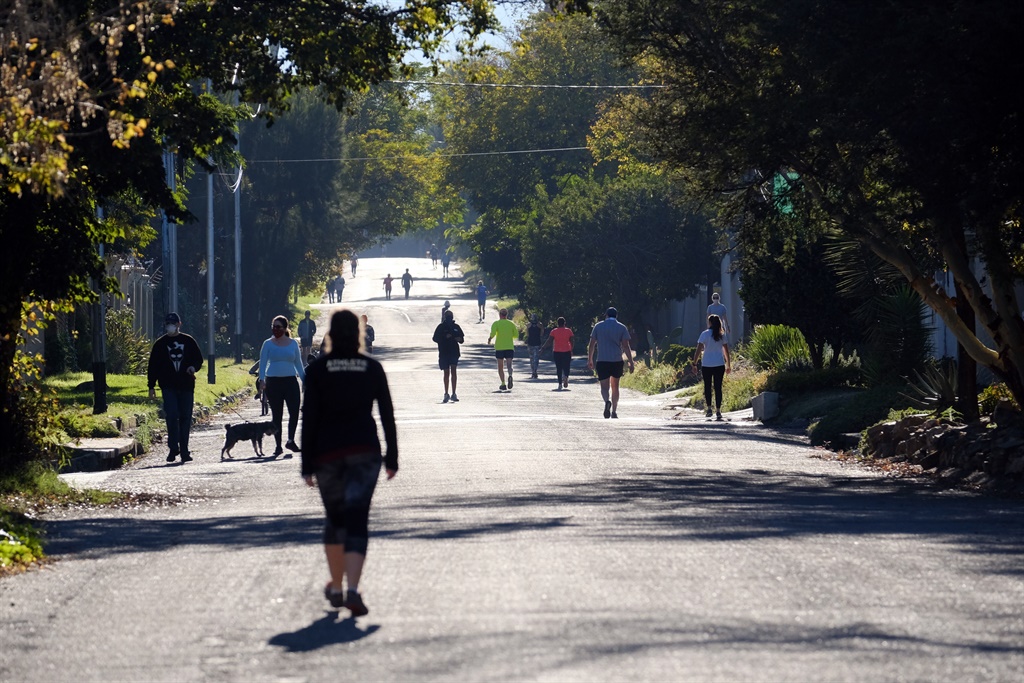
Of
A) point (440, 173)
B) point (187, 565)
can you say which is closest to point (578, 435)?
point (187, 565)

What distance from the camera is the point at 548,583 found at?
9023 mm

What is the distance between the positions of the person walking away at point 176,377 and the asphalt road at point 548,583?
94.5 inches

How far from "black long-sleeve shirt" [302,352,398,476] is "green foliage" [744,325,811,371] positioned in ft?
69.5

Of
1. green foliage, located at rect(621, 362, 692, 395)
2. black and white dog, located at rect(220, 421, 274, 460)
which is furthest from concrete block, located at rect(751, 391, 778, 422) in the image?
green foliage, located at rect(621, 362, 692, 395)

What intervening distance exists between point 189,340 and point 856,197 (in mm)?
8527

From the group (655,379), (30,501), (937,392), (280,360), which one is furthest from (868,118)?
(655,379)

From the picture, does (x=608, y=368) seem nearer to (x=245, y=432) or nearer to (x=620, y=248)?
(x=245, y=432)

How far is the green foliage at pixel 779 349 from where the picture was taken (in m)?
29.8

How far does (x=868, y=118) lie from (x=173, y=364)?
30.1 feet

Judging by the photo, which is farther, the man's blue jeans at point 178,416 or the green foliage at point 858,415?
the green foliage at point 858,415

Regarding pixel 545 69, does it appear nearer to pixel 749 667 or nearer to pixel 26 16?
pixel 26 16

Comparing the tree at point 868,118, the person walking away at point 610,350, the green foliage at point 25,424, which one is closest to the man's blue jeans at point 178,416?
the green foliage at point 25,424

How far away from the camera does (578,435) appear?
71.1 feet

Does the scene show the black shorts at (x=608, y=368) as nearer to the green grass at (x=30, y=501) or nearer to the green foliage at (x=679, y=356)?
the green foliage at (x=679, y=356)
